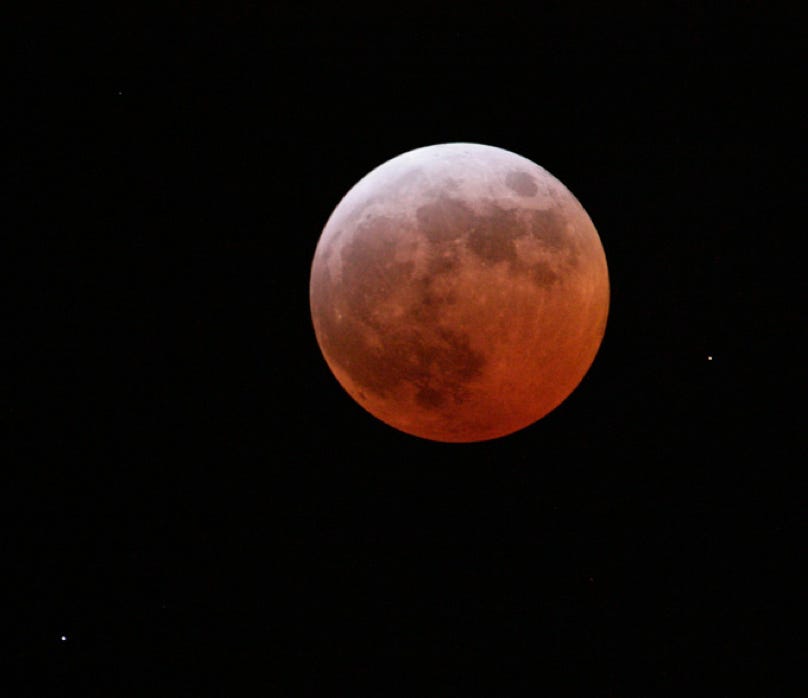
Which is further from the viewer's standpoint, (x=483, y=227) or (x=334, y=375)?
(x=334, y=375)

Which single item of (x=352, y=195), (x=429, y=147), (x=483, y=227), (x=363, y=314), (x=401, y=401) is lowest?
(x=401, y=401)

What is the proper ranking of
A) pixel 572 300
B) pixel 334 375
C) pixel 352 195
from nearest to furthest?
pixel 572 300 → pixel 352 195 → pixel 334 375

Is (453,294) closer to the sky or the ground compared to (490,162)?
closer to the ground

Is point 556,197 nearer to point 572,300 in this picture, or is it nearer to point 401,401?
point 572,300

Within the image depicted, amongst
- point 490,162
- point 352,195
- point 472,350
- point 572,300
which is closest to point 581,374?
point 572,300

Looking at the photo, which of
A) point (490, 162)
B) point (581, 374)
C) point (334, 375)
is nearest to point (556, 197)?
point (490, 162)

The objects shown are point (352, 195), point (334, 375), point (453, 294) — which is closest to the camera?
point (453, 294)
